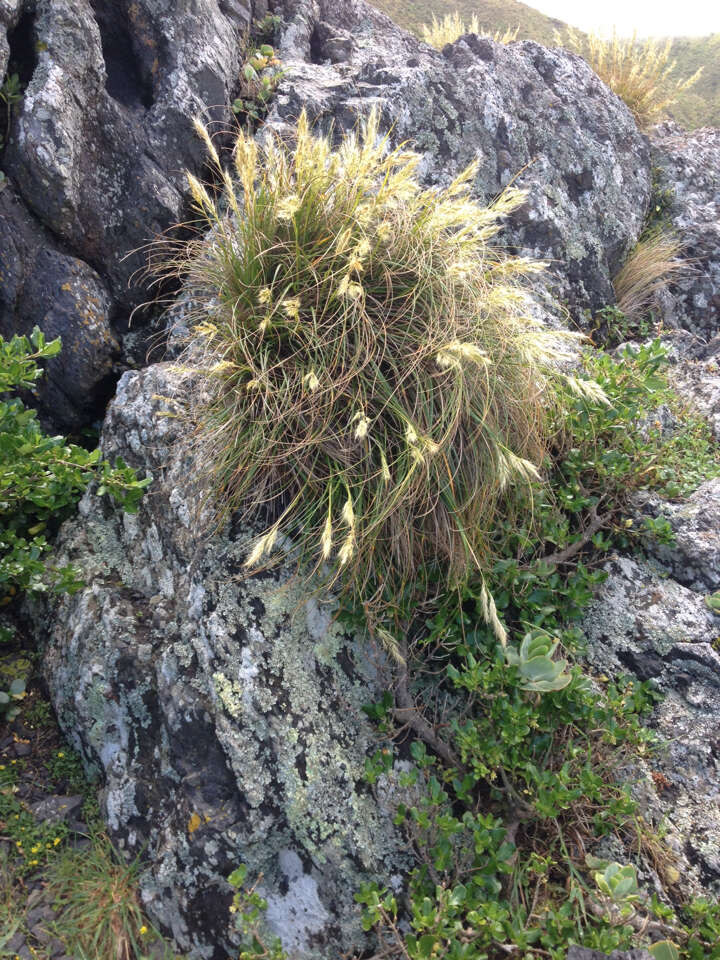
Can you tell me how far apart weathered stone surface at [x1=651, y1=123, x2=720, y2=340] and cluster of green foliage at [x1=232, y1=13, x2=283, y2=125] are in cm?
381

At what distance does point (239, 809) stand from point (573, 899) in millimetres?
1352

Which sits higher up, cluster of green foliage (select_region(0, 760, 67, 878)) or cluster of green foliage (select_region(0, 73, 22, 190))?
cluster of green foliage (select_region(0, 73, 22, 190))

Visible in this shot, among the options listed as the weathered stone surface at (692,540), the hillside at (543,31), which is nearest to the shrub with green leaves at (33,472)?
the weathered stone surface at (692,540)

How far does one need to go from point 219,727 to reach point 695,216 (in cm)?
629

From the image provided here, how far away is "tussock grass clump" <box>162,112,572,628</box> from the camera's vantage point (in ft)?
9.45

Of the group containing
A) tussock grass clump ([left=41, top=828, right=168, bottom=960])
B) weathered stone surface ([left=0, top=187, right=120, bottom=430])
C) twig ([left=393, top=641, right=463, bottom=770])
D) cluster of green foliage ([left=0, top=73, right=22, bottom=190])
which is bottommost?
tussock grass clump ([left=41, top=828, right=168, bottom=960])

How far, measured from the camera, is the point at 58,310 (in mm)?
3904

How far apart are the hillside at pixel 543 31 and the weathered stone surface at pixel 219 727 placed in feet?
38.1

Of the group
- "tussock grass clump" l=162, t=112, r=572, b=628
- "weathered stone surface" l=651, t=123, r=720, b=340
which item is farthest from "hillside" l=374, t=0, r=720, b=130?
"tussock grass clump" l=162, t=112, r=572, b=628

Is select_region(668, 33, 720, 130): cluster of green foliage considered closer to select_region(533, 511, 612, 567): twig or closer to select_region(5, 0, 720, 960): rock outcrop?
select_region(5, 0, 720, 960): rock outcrop

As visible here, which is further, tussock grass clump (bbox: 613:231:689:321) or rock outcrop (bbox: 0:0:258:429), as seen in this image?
tussock grass clump (bbox: 613:231:689:321)

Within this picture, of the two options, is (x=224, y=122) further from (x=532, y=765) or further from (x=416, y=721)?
(x=532, y=765)

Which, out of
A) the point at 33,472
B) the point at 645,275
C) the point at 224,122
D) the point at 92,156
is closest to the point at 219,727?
the point at 33,472

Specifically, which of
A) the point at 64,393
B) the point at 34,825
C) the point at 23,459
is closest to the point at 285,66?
the point at 64,393
